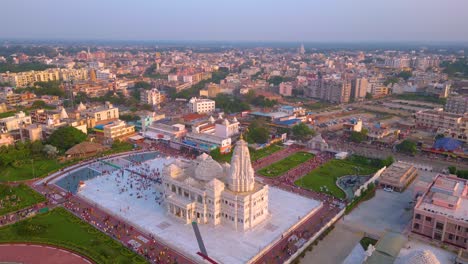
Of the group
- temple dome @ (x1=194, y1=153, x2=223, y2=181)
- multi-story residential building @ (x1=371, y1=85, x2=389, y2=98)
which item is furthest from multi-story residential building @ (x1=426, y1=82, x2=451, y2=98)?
temple dome @ (x1=194, y1=153, x2=223, y2=181)

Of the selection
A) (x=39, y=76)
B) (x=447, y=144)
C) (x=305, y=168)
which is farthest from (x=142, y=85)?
(x=447, y=144)

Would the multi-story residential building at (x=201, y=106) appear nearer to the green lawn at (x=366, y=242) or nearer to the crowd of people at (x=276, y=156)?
the crowd of people at (x=276, y=156)

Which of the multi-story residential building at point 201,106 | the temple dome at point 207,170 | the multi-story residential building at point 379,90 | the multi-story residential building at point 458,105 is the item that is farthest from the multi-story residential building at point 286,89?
the temple dome at point 207,170

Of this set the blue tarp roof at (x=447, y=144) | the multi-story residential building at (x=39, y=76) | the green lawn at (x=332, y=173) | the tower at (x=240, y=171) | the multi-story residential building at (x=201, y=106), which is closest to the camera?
the tower at (x=240, y=171)

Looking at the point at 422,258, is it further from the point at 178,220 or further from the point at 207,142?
the point at 207,142

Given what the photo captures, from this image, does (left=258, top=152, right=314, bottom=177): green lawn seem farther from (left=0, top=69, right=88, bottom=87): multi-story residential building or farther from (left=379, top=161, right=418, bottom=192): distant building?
(left=0, top=69, right=88, bottom=87): multi-story residential building
